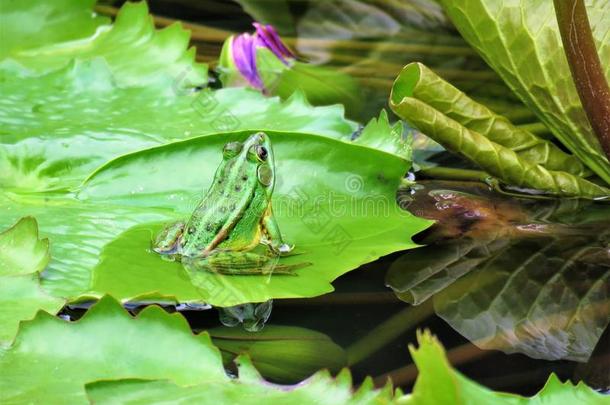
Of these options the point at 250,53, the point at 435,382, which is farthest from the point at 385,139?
the point at 435,382

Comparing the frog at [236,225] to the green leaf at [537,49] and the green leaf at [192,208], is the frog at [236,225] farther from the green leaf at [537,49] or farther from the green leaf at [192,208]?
the green leaf at [537,49]

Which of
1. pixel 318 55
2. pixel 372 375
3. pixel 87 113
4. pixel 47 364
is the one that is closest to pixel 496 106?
pixel 318 55

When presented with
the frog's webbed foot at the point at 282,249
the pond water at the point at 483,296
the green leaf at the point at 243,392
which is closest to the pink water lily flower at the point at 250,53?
the pond water at the point at 483,296

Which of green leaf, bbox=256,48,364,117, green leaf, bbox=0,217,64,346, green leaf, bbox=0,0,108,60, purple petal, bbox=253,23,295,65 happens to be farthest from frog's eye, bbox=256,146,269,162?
green leaf, bbox=0,0,108,60

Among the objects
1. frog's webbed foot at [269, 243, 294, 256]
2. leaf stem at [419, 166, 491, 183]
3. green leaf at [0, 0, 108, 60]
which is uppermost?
leaf stem at [419, 166, 491, 183]

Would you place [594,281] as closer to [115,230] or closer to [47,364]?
[115,230]

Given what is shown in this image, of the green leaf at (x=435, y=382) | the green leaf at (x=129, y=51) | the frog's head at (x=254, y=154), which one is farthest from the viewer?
the green leaf at (x=129, y=51)

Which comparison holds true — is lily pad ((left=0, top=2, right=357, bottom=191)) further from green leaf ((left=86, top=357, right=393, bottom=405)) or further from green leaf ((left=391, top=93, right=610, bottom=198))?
green leaf ((left=86, top=357, right=393, bottom=405))
